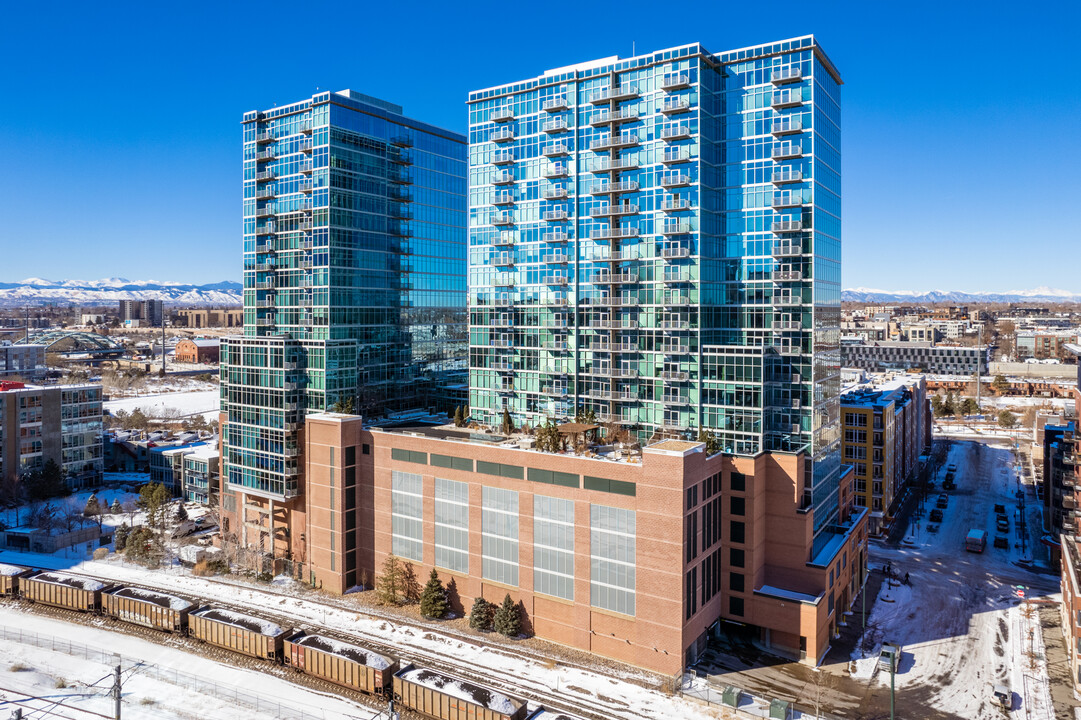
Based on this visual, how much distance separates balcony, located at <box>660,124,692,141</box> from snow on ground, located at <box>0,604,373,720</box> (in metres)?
54.6

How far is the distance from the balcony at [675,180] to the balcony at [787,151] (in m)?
7.95

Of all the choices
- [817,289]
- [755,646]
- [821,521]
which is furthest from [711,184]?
[755,646]

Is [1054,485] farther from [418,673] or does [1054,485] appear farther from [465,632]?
[418,673]

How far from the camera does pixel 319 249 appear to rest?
76312 millimetres

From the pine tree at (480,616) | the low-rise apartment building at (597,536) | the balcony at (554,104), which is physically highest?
the balcony at (554,104)

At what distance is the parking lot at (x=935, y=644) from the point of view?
4847 cm

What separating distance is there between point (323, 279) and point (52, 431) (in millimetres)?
60957

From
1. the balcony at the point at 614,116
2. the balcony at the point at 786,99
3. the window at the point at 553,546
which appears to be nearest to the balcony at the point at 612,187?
the balcony at the point at 614,116

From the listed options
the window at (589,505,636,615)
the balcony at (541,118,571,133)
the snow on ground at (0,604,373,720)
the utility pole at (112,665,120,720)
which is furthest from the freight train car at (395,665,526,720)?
the balcony at (541,118,571,133)

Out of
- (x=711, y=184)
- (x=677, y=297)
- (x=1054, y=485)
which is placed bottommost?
(x=1054, y=485)

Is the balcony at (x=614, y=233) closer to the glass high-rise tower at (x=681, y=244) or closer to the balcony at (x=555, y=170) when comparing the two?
the glass high-rise tower at (x=681, y=244)

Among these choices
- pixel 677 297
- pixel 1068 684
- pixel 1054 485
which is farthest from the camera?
pixel 1054 485

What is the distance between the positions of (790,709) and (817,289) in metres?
34.9

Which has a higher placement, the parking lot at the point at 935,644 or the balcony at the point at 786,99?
the balcony at the point at 786,99
